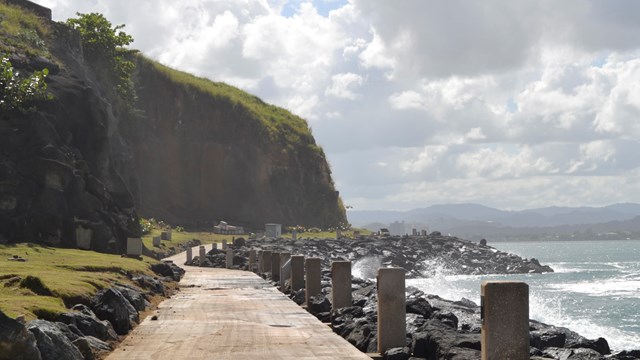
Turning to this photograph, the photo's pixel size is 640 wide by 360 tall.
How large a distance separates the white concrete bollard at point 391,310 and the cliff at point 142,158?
23.1 metres

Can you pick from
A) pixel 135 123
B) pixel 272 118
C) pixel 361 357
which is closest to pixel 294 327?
pixel 361 357

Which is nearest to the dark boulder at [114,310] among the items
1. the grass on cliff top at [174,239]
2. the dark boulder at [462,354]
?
the dark boulder at [462,354]

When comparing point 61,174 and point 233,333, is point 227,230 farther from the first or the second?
point 233,333

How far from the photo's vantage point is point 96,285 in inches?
737

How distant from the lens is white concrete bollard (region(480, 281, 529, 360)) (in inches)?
355

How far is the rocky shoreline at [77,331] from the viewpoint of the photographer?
9391 mm

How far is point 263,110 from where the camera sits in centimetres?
11669

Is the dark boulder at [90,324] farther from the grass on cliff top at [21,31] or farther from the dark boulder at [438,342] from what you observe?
the grass on cliff top at [21,31]

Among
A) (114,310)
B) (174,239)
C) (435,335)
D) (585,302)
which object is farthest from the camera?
(174,239)

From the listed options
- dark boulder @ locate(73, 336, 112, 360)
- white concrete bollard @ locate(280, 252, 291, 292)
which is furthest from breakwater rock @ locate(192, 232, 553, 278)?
dark boulder @ locate(73, 336, 112, 360)

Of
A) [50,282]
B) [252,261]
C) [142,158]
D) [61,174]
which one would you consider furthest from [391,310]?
[142,158]

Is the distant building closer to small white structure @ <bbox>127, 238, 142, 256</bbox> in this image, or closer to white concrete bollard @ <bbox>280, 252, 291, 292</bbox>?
small white structure @ <bbox>127, 238, 142, 256</bbox>

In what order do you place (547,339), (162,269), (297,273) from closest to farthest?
(547,339) < (297,273) < (162,269)

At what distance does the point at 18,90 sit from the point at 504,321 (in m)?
32.1
